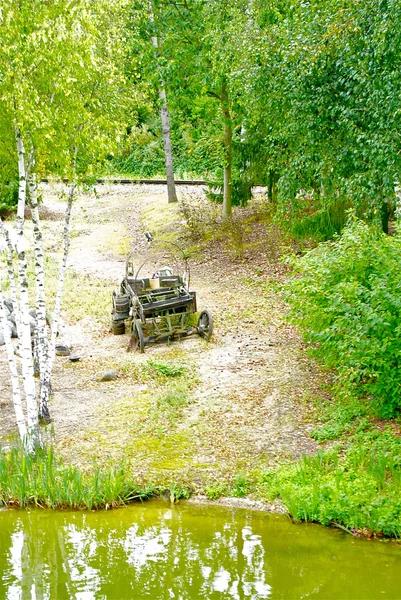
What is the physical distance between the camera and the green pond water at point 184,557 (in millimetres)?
6895

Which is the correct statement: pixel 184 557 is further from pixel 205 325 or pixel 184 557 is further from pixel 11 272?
pixel 205 325

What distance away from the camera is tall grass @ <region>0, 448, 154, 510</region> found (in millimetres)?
8641

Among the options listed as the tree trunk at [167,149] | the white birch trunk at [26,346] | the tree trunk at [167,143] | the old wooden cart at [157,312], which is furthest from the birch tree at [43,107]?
the tree trunk at [167,149]

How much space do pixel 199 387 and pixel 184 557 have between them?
16.1 feet

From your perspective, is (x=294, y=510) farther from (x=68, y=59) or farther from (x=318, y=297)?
(x=68, y=59)

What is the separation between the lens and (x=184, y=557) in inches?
297

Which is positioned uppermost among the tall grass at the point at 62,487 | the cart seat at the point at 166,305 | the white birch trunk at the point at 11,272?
the white birch trunk at the point at 11,272

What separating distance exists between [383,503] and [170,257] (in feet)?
52.8

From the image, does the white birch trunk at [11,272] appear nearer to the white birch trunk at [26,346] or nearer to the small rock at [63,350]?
the white birch trunk at [26,346]

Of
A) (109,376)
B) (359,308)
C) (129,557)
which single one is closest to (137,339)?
(109,376)

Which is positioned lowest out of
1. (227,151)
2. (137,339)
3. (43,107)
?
(137,339)

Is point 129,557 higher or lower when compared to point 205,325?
lower

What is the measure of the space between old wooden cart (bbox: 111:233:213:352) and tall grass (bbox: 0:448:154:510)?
551 centimetres

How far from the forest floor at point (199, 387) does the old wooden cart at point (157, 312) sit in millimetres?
255
